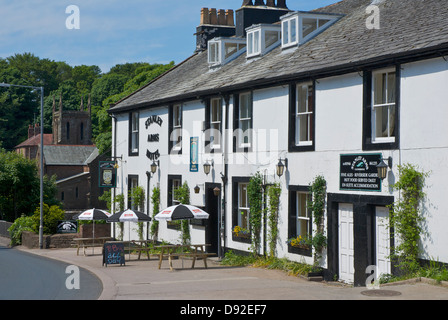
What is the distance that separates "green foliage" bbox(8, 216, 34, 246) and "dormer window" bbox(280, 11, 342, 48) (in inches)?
774

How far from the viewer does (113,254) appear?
2453 centimetres

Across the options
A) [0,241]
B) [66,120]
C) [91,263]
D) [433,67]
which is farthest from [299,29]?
[66,120]

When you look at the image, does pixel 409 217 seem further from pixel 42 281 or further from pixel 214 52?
pixel 214 52

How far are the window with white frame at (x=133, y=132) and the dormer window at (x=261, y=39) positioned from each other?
8.44m

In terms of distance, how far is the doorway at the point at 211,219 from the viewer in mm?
26344

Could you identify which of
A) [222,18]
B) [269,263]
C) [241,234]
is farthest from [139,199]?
[269,263]

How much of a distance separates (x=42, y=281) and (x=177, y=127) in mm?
10594

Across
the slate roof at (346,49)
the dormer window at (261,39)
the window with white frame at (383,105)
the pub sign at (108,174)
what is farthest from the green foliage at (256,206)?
the pub sign at (108,174)

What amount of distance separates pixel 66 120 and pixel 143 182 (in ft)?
294

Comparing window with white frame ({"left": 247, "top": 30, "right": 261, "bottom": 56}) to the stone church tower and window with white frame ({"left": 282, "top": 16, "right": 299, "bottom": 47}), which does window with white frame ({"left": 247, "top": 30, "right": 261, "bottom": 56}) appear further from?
the stone church tower

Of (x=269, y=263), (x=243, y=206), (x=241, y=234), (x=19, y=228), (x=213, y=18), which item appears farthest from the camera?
(x=19, y=228)

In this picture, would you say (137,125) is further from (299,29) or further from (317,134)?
(317,134)

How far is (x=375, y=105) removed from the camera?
18.1m

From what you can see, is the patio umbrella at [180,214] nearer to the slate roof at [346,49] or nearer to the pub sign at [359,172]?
the slate roof at [346,49]
